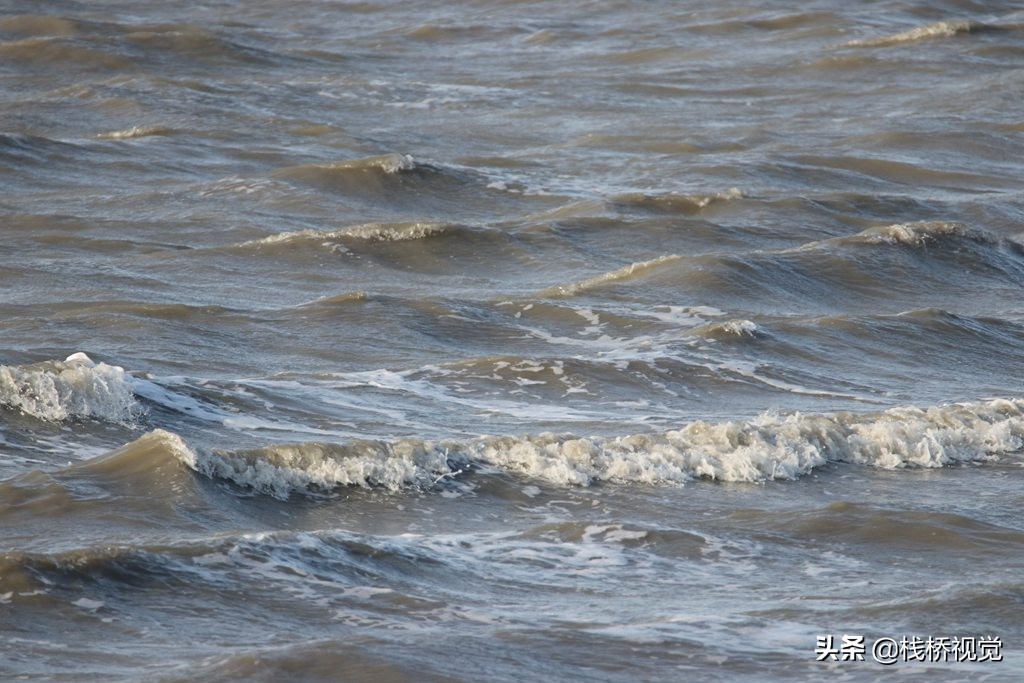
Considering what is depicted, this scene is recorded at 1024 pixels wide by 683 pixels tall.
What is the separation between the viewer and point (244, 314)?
1488cm

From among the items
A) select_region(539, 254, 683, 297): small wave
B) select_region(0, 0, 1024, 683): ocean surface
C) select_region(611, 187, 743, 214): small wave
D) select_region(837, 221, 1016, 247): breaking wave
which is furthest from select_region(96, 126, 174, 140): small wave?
select_region(837, 221, 1016, 247): breaking wave

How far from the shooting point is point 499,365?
540 inches

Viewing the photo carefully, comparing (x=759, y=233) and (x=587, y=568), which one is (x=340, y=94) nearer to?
(x=759, y=233)

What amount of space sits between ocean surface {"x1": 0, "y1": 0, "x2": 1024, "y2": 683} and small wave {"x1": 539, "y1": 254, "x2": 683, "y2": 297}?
2.3 inches

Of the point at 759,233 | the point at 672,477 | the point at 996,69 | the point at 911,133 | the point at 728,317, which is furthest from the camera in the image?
the point at 996,69

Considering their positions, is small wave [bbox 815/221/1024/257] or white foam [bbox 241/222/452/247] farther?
small wave [bbox 815/221/1024/257]

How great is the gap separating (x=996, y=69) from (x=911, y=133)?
6609 mm

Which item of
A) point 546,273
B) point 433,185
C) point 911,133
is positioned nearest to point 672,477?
point 546,273

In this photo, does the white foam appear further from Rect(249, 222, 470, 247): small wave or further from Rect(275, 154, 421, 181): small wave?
Rect(275, 154, 421, 181): small wave

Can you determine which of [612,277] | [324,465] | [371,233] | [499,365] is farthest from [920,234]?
[324,465]

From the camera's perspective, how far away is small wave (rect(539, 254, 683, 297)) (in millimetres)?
16375

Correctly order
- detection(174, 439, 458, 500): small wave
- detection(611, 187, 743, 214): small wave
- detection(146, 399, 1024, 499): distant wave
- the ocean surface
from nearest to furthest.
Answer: the ocean surface < detection(174, 439, 458, 500): small wave < detection(146, 399, 1024, 499): distant wave < detection(611, 187, 743, 214): small wave

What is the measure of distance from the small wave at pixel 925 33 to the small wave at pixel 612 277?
16053 mm

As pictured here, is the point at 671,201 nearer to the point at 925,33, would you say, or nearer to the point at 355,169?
the point at 355,169
